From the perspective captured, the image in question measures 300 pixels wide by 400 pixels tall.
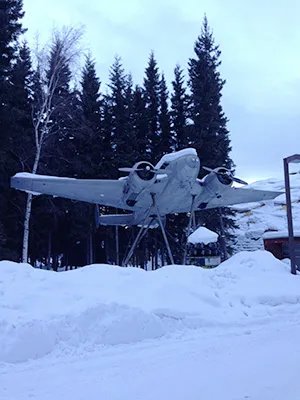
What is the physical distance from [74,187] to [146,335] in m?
11.0

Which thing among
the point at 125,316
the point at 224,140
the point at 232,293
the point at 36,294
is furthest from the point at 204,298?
the point at 224,140

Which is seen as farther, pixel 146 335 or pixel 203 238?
pixel 203 238

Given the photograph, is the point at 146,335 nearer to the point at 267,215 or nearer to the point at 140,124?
the point at 140,124

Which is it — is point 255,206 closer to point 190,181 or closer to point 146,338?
point 190,181

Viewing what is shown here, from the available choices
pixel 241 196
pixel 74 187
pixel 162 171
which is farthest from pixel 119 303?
pixel 241 196

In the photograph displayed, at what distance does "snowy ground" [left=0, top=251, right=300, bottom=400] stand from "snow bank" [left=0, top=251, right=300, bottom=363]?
0.05 feet

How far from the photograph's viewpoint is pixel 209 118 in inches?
1051

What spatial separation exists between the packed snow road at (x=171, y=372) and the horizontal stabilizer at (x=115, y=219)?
1344 cm

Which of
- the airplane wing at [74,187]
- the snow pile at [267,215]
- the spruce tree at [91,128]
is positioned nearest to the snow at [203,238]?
the airplane wing at [74,187]

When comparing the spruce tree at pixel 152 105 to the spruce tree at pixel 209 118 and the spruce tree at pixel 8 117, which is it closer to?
the spruce tree at pixel 209 118

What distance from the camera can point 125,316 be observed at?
18.1 ft

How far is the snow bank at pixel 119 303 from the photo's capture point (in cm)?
488

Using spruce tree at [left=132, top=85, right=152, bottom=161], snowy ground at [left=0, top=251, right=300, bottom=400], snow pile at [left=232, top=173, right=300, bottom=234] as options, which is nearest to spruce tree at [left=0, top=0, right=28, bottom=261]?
spruce tree at [left=132, top=85, right=152, bottom=161]

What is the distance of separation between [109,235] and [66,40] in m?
12.2
